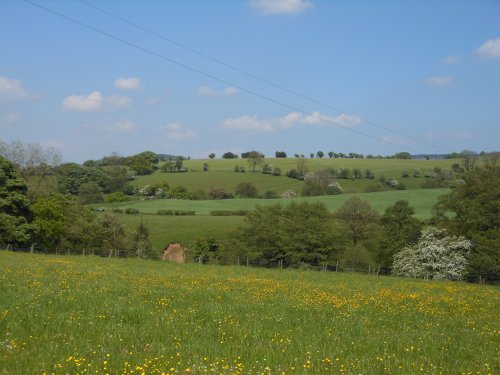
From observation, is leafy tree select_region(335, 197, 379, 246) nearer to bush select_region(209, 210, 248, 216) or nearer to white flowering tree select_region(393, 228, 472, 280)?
white flowering tree select_region(393, 228, 472, 280)

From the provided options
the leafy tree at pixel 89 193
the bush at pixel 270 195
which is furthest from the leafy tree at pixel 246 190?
the leafy tree at pixel 89 193

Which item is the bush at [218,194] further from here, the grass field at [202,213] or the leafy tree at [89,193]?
the leafy tree at [89,193]

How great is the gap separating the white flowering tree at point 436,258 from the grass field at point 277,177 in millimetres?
71230

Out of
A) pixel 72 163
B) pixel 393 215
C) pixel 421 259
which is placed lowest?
pixel 421 259

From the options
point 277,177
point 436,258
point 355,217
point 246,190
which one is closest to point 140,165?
point 246,190

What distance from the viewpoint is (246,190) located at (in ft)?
408

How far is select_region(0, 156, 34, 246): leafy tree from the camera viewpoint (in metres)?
53.3

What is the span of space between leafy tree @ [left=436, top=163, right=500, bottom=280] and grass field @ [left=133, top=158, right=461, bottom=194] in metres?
69.8

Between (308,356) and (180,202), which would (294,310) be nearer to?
(308,356)

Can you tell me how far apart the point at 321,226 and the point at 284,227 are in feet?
15.6

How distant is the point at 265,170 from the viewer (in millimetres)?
147125

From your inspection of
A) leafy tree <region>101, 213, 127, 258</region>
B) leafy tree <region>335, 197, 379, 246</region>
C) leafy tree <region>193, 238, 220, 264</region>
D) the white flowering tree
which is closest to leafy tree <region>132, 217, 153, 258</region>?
leafy tree <region>101, 213, 127, 258</region>

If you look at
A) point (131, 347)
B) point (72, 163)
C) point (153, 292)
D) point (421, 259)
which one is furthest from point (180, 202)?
point (131, 347)

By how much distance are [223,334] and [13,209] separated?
5290 cm
